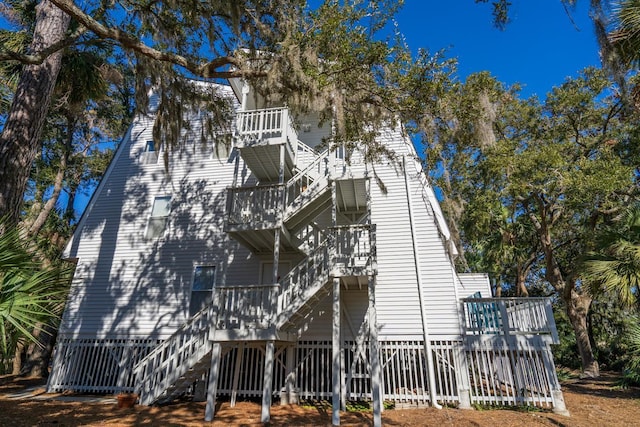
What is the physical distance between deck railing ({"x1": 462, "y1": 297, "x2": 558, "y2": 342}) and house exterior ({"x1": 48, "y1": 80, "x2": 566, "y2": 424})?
0.05 metres

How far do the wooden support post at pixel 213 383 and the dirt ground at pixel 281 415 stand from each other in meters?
0.20

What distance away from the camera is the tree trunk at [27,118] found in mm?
6594

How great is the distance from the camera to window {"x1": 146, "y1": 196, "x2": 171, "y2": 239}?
12.2 meters

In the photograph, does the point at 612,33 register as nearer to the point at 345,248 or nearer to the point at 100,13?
the point at 345,248

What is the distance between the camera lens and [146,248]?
472 inches

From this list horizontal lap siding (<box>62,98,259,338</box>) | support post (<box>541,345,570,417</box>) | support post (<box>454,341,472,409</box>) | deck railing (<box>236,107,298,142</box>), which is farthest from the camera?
horizontal lap siding (<box>62,98,259,338</box>)

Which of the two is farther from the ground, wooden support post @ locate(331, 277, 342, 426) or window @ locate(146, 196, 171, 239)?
window @ locate(146, 196, 171, 239)

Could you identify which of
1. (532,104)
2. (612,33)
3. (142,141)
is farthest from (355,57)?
(532,104)

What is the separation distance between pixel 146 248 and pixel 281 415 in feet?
23.9

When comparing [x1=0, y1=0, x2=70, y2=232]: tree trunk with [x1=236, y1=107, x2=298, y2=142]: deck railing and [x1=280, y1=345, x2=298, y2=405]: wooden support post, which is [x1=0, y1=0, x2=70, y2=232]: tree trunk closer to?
[x1=236, y1=107, x2=298, y2=142]: deck railing

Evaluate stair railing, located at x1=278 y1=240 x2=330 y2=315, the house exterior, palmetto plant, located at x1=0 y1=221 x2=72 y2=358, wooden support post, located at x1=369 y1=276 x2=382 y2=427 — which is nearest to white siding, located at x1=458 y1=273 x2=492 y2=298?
the house exterior

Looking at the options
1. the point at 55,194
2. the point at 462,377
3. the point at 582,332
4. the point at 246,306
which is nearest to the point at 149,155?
the point at 55,194

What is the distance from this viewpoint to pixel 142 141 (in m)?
13.6

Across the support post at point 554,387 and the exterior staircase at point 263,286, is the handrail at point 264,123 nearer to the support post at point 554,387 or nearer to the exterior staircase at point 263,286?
the exterior staircase at point 263,286
